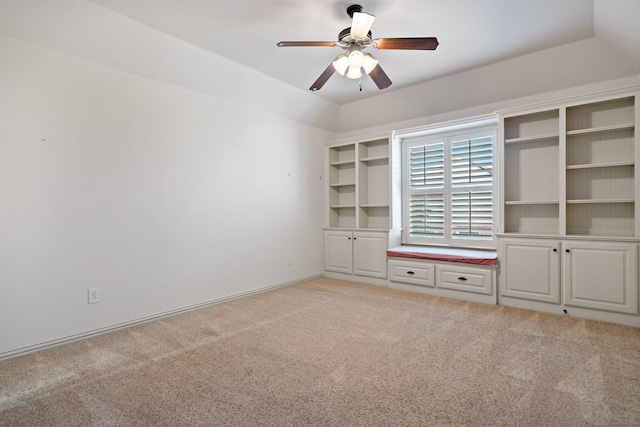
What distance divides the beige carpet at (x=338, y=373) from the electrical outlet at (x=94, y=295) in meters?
0.33

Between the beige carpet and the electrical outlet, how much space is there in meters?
0.33

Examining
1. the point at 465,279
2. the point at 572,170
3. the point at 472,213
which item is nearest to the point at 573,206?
the point at 572,170

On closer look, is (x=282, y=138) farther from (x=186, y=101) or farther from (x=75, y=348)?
(x=75, y=348)

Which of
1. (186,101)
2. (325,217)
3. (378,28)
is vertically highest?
(378,28)

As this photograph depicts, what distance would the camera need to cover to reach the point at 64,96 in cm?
262

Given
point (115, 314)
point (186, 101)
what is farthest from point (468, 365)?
point (186, 101)

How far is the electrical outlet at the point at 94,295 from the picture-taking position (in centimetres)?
276

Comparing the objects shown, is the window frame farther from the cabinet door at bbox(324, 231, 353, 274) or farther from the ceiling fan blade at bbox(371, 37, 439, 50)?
the ceiling fan blade at bbox(371, 37, 439, 50)

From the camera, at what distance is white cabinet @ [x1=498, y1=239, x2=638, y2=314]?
295 centimetres

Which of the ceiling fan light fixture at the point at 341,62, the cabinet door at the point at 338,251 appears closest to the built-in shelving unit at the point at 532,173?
the cabinet door at the point at 338,251

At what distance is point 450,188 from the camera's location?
4.46m

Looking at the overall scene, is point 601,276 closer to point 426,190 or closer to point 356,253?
point 426,190

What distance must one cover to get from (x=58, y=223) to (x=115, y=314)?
928 mm

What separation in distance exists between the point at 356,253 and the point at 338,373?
9.07ft
